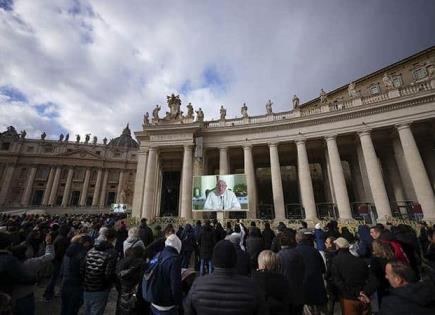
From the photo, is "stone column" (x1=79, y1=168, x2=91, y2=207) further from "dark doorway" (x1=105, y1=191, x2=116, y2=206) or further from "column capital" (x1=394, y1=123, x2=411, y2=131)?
"column capital" (x1=394, y1=123, x2=411, y2=131)

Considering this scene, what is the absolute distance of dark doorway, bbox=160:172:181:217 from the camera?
23.6 metres

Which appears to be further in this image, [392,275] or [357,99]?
[357,99]

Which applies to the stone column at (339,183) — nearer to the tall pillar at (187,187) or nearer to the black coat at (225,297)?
the tall pillar at (187,187)

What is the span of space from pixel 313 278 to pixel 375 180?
16.9 meters

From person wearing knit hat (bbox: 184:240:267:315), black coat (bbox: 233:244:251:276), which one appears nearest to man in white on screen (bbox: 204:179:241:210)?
black coat (bbox: 233:244:251:276)

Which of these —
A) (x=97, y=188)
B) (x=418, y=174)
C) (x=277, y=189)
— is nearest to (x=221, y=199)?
(x=277, y=189)

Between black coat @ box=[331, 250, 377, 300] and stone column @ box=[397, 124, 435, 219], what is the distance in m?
16.7

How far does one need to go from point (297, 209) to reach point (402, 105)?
14.1m

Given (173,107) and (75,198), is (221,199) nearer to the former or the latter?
(173,107)

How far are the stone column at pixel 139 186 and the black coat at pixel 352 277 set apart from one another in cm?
1921

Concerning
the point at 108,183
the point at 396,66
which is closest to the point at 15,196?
the point at 108,183

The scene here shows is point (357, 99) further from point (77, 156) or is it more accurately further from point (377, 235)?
point (77, 156)

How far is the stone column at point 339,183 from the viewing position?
54.1 ft

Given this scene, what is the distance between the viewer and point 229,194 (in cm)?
1616
